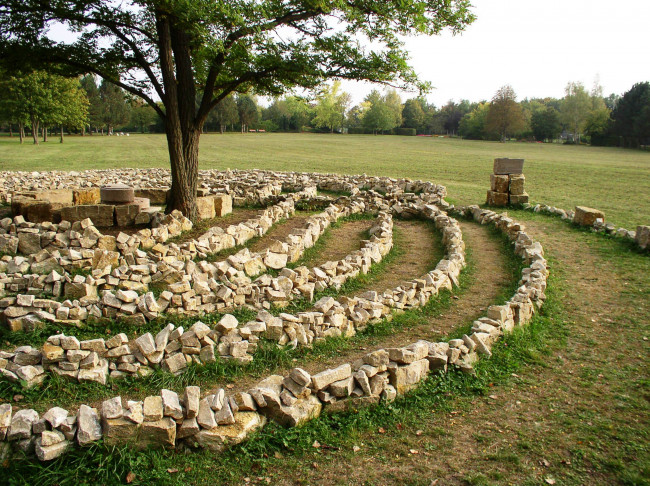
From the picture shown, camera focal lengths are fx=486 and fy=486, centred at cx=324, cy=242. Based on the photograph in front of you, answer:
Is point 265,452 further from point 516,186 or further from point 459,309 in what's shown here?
point 516,186

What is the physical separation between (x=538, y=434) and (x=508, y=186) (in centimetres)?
1555

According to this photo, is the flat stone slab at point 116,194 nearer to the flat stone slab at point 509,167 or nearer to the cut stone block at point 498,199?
the cut stone block at point 498,199

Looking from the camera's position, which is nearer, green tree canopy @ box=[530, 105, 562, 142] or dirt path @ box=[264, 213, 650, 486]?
dirt path @ box=[264, 213, 650, 486]

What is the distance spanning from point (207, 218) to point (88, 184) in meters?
8.68

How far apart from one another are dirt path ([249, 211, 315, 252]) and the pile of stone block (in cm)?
769

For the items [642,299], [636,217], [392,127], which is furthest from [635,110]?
[642,299]

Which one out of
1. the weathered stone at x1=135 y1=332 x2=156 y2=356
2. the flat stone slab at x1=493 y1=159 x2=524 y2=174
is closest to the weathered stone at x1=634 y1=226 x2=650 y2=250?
the flat stone slab at x1=493 y1=159 x2=524 y2=174

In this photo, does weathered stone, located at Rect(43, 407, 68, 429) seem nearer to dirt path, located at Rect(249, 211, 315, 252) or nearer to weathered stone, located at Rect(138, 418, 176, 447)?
weathered stone, located at Rect(138, 418, 176, 447)

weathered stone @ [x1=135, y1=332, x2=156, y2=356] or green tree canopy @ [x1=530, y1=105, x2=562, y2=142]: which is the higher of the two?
green tree canopy @ [x1=530, y1=105, x2=562, y2=142]

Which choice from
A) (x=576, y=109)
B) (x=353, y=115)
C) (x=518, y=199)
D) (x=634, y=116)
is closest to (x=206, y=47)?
(x=518, y=199)

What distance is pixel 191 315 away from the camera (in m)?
7.98

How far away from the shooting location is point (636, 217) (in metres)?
17.0

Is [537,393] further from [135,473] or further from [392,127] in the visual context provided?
[392,127]

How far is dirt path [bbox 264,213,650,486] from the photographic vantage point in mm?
4738
